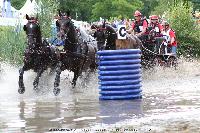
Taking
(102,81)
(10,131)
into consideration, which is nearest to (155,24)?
(102,81)

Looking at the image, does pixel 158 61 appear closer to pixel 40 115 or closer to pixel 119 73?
pixel 119 73

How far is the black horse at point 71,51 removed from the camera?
14.9m

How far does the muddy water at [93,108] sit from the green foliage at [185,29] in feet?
31.6

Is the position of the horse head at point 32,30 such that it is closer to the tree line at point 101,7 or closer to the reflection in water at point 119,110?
the reflection in water at point 119,110

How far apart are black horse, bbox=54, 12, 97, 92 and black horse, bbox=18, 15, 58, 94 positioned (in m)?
0.53

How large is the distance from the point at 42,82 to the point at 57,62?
106 cm

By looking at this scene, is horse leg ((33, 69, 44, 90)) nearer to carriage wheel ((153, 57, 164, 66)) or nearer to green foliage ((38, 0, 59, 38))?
carriage wheel ((153, 57, 164, 66))

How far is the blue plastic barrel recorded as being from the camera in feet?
44.9

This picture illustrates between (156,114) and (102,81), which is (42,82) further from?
(156,114)

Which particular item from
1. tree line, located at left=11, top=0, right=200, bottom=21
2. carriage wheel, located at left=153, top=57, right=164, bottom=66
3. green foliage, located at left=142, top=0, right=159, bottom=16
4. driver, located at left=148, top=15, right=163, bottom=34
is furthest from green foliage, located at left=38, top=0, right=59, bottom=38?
green foliage, located at left=142, top=0, right=159, bottom=16

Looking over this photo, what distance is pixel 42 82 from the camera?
17.0 meters

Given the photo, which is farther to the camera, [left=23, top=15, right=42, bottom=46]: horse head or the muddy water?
[left=23, top=15, right=42, bottom=46]: horse head

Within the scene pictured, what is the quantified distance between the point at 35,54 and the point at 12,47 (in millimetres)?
7272

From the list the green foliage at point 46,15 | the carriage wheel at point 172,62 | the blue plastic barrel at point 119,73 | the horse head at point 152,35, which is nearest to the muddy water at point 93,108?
the blue plastic barrel at point 119,73
